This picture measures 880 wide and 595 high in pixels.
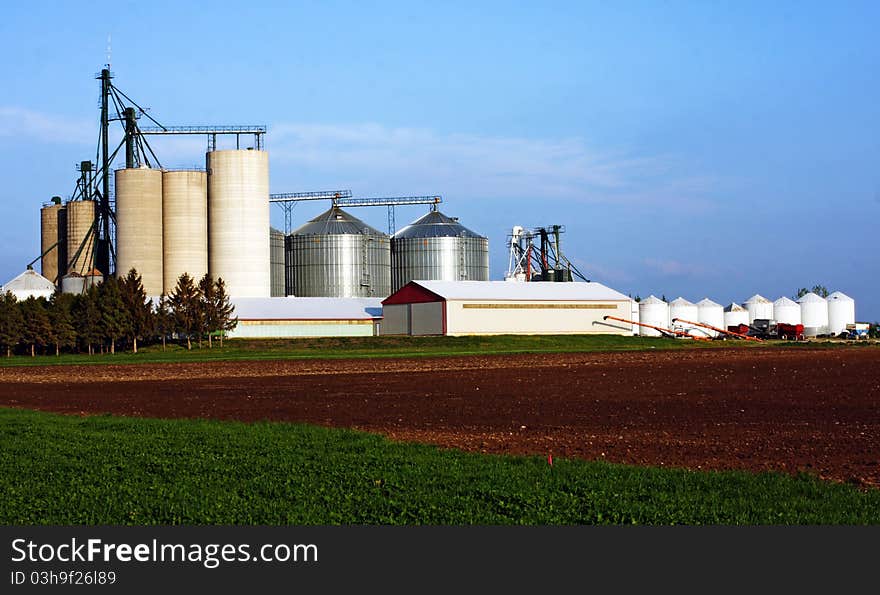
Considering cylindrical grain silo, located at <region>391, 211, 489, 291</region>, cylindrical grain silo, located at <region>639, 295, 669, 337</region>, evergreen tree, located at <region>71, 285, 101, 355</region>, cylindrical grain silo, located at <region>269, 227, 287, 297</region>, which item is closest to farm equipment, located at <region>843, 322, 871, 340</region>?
cylindrical grain silo, located at <region>639, 295, 669, 337</region>

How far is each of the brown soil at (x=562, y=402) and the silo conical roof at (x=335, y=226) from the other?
58952 millimetres

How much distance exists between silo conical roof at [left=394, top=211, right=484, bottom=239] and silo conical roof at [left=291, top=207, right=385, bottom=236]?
11.6 ft

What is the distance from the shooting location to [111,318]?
86.8m

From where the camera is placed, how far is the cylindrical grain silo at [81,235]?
110 metres

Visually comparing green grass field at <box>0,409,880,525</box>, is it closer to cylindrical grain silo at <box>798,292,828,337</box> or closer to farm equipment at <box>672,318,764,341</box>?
farm equipment at <box>672,318,764,341</box>

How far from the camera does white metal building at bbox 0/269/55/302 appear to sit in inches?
4214

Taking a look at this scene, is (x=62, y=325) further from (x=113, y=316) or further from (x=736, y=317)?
(x=736, y=317)

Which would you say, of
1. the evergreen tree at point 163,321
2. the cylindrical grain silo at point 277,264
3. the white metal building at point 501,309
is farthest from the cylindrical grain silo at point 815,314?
the evergreen tree at point 163,321

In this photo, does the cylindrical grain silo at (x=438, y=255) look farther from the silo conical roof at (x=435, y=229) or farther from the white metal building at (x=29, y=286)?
the white metal building at (x=29, y=286)

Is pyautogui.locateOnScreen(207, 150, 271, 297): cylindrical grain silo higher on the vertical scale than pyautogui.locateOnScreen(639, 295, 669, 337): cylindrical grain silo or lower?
higher

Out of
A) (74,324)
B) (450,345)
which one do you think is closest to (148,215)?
(74,324)

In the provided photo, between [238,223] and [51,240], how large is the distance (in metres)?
27.3

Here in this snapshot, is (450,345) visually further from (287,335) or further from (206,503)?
(206,503)

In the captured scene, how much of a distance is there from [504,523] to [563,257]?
12018 centimetres
